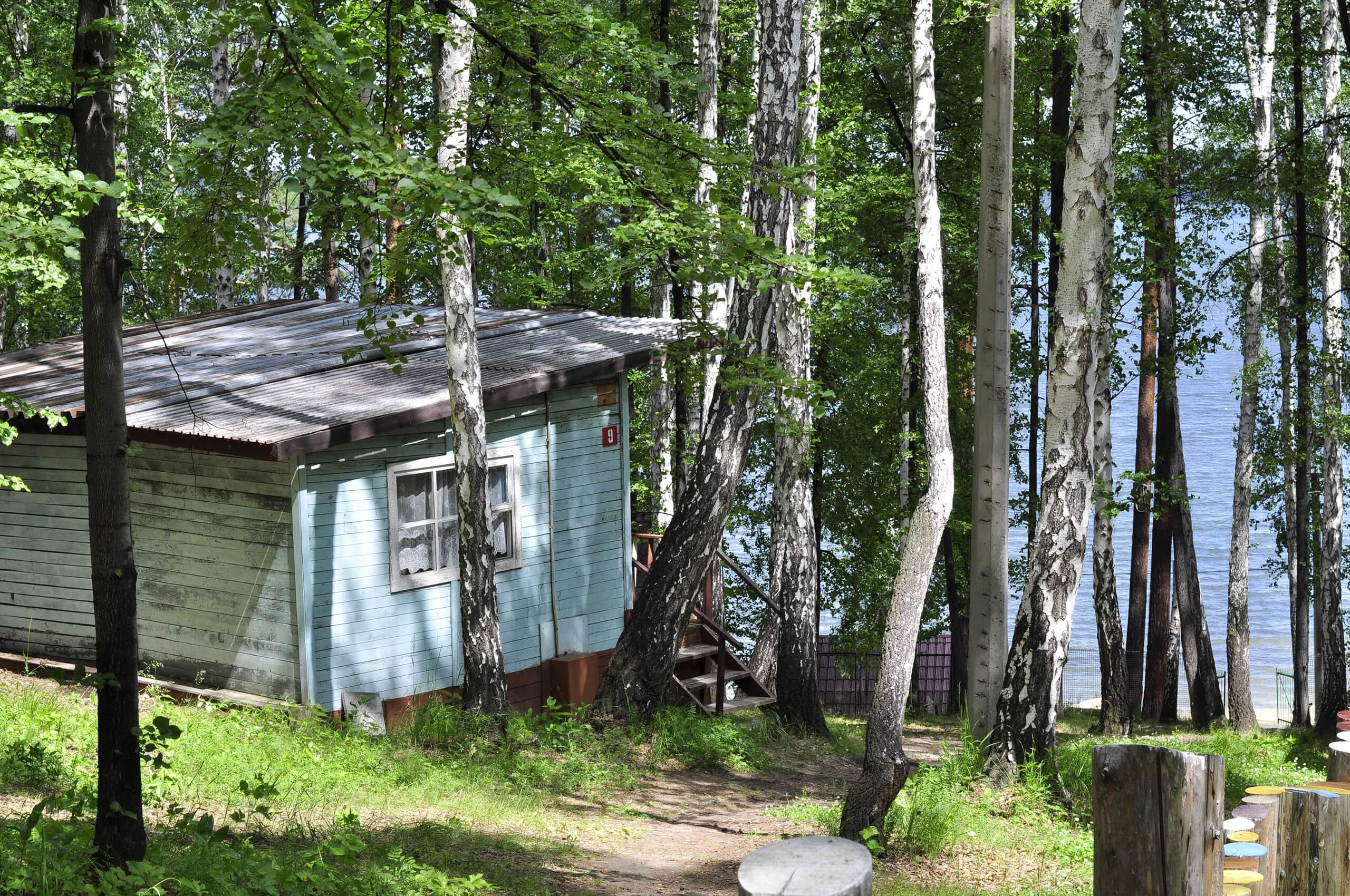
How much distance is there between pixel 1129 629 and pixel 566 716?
15.5 meters

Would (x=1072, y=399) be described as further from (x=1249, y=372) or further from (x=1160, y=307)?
(x=1160, y=307)

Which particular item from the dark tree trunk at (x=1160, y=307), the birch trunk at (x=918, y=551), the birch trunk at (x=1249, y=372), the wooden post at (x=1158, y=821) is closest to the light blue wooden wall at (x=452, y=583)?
the birch trunk at (x=918, y=551)

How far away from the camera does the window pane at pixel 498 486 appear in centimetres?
1227

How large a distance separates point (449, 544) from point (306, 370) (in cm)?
239

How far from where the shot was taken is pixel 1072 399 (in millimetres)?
8688

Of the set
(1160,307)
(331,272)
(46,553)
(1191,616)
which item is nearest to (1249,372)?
(1160,307)

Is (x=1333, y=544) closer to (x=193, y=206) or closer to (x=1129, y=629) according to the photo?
(x=1129, y=629)

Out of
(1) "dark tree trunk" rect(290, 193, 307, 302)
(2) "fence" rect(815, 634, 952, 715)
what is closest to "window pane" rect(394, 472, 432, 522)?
(1) "dark tree trunk" rect(290, 193, 307, 302)

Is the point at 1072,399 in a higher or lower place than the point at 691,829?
higher

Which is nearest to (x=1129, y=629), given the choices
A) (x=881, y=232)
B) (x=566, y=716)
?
(x=881, y=232)

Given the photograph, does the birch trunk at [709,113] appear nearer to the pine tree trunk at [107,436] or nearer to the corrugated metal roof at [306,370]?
the corrugated metal roof at [306,370]

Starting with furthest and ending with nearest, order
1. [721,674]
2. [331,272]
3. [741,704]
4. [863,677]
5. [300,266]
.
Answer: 1. [863,677]
2. [300,266]
3. [331,272]
4. [741,704]
5. [721,674]

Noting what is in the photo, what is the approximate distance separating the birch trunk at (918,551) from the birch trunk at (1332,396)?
7.96 m

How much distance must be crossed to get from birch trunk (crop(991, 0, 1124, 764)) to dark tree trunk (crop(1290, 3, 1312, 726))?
34.0 ft
